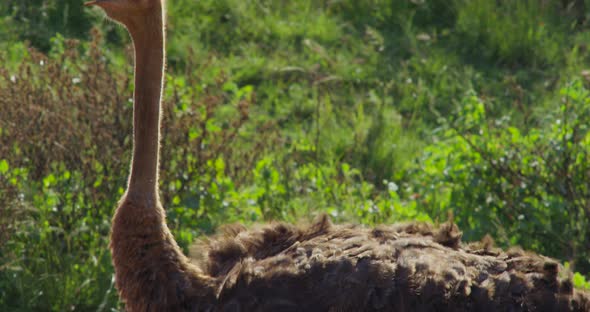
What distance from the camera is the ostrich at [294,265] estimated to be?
11.6 ft

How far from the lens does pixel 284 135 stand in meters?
6.88

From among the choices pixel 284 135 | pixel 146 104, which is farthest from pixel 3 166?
pixel 284 135

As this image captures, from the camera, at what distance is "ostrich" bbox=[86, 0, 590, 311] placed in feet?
11.6

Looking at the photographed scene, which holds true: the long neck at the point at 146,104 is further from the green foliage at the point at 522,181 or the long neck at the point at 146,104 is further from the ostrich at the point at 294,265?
the green foliage at the point at 522,181

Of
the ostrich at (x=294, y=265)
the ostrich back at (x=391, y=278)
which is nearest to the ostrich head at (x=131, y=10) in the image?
the ostrich at (x=294, y=265)

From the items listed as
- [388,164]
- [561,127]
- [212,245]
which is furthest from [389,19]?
[212,245]

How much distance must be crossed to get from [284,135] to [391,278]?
3395mm

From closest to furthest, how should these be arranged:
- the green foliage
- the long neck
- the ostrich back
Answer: the ostrich back → the long neck → the green foliage

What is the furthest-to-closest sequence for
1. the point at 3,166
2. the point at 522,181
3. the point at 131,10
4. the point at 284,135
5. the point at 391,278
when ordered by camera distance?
the point at 284,135, the point at 522,181, the point at 3,166, the point at 131,10, the point at 391,278

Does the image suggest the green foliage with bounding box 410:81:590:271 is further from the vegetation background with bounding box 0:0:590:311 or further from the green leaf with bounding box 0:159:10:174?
the green leaf with bounding box 0:159:10:174

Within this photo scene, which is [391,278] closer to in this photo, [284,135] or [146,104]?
[146,104]

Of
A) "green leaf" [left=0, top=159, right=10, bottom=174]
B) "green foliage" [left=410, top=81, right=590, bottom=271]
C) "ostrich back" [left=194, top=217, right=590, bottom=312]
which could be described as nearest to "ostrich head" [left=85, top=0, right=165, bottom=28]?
"ostrich back" [left=194, top=217, right=590, bottom=312]

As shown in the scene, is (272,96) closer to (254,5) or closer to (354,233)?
(254,5)

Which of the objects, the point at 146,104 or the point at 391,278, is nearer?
the point at 391,278
